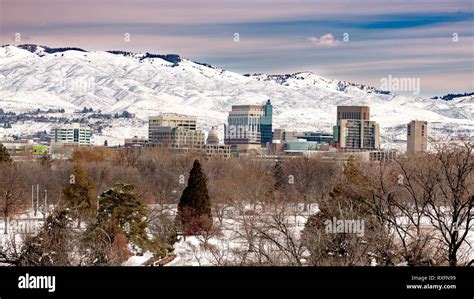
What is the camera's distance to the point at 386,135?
151 meters

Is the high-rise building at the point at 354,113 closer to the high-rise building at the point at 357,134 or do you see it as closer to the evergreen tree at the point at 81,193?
the high-rise building at the point at 357,134

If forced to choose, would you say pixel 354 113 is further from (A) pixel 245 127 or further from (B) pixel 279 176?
(B) pixel 279 176

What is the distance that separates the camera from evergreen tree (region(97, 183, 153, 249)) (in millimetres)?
22000

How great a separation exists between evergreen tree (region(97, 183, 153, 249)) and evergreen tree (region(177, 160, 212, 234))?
4099 millimetres

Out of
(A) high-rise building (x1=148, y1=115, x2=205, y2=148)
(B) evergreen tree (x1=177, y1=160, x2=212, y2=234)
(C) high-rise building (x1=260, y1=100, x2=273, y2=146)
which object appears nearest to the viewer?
(B) evergreen tree (x1=177, y1=160, x2=212, y2=234)

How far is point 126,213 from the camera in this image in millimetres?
22578

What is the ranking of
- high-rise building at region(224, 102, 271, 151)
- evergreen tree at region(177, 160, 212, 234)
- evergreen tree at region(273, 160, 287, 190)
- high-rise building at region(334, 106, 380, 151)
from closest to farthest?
evergreen tree at region(177, 160, 212, 234) < evergreen tree at region(273, 160, 287, 190) < high-rise building at region(224, 102, 271, 151) < high-rise building at region(334, 106, 380, 151)

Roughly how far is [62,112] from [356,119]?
237 feet

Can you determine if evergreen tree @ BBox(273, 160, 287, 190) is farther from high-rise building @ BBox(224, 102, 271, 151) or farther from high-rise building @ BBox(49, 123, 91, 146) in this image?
high-rise building @ BBox(49, 123, 91, 146)

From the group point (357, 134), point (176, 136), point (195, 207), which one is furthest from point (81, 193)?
point (357, 134)

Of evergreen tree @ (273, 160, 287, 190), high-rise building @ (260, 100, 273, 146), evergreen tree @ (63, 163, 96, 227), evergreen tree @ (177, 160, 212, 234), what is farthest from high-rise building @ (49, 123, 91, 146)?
evergreen tree @ (177, 160, 212, 234)

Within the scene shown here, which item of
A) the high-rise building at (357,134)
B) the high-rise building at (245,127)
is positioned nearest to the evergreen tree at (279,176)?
the high-rise building at (245,127)
